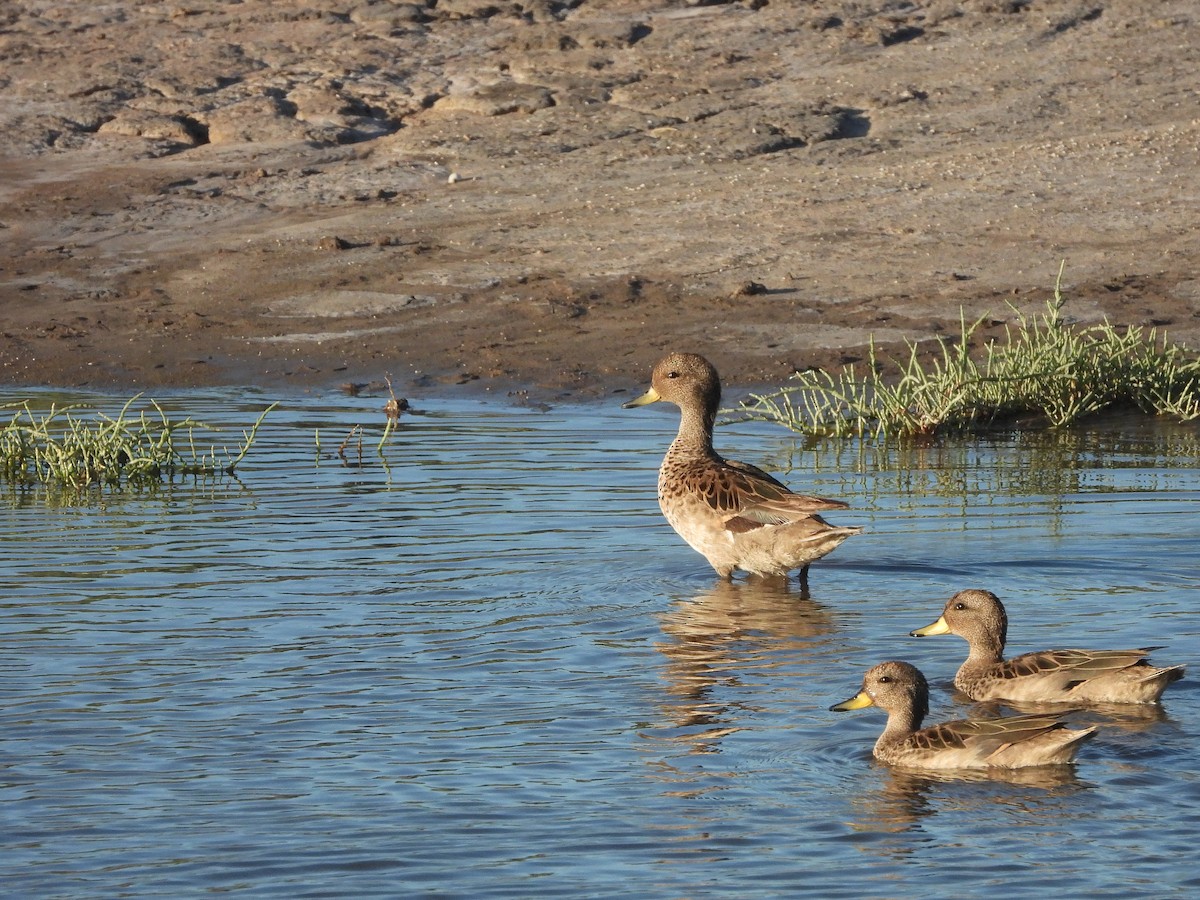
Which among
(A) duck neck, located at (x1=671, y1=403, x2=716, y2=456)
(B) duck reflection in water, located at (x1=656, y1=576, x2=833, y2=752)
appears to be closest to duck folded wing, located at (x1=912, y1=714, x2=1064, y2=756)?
(B) duck reflection in water, located at (x1=656, y1=576, x2=833, y2=752)

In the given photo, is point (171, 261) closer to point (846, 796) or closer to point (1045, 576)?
point (1045, 576)

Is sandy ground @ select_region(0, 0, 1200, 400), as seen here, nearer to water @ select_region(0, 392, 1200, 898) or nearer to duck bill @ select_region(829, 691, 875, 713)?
water @ select_region(0, 392, 1200, 898)

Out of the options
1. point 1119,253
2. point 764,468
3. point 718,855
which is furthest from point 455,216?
point 718,855

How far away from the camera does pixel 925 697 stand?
767 cm

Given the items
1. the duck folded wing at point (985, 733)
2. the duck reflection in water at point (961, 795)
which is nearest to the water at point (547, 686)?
the duck reflection in water at point (961, 795)

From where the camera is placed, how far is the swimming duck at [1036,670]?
776 cm

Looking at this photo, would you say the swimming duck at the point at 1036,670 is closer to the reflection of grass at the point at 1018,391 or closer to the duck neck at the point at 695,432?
the duck neck at the point at 695,432

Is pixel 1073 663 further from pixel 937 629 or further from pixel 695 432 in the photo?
pixel 695 432

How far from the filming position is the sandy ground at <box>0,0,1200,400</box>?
17375 mm

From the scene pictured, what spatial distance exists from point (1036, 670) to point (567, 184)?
42.6 feet

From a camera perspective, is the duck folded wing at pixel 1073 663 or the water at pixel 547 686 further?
the duck folded wing at pixel 1073 663

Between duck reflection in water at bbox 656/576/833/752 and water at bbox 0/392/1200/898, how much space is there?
2 centimetres

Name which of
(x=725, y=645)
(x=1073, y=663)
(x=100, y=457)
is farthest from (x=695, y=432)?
(x=100, y=457)

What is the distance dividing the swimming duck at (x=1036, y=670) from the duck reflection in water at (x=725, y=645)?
0.66 metres
